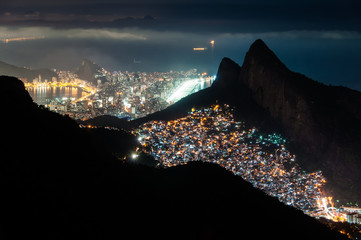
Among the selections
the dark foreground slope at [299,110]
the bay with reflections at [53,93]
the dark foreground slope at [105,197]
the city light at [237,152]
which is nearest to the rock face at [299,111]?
the dark foreground slope at [299,110]

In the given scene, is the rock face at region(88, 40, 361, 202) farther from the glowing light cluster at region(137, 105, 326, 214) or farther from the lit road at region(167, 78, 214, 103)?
the lit road at region(167, 78, 214, 103)

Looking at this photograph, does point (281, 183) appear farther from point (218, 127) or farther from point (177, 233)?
point (177, 233)

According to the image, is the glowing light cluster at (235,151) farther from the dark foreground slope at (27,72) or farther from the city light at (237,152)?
the dark foreground slope at (27,72)

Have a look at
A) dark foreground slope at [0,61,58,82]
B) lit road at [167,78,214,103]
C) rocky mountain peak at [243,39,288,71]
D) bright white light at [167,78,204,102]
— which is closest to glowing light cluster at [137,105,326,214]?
rocky mountain peak at [243,39,288,71]

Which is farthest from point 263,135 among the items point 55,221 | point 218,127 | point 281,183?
point 55,221

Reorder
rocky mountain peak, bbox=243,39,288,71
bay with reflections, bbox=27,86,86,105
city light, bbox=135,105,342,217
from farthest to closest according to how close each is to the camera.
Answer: bay with reflections, bbox=27,86,86,105, rocky mountain peak, bbox=243,39,288,71, city light, bbox=135,105,342,217

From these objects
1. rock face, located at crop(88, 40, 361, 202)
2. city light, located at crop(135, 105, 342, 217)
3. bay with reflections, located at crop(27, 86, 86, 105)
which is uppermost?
rock face, located at crop(88, 40, 361, 202)

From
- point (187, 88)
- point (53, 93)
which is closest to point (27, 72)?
point (53, 93)
